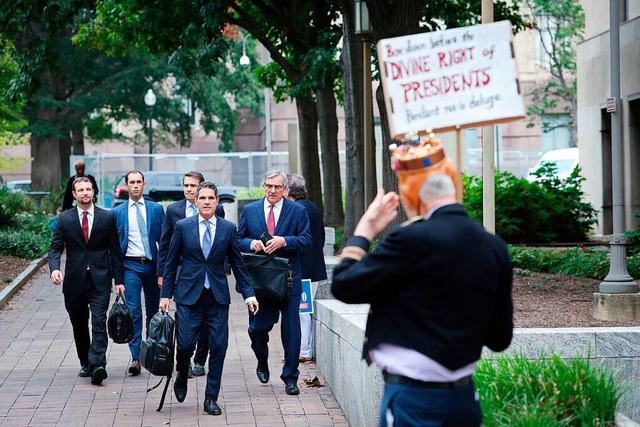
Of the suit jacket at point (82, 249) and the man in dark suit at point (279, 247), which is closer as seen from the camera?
the man in dark suit at point (279, 247)

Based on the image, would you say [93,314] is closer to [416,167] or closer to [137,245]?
[137,245]

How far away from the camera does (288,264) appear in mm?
10734

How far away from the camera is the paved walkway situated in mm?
9664

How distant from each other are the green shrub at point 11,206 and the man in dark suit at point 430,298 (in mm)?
26363

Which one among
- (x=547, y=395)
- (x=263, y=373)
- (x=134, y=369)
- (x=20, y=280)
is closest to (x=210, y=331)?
(x=263, y=373)

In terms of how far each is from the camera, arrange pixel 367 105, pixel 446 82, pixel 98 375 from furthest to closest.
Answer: pixel 367 105
pixel 98 375
pixel 446 82

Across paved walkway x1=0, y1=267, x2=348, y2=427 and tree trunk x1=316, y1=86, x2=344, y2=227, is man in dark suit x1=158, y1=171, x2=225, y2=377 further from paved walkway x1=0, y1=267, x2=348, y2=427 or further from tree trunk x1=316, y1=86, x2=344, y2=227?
tree trunk x1=316, y1=86, x2=344, y2=227

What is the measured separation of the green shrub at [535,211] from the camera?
77.4 ft

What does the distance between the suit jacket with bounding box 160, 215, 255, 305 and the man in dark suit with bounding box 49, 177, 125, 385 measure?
55.3 inches

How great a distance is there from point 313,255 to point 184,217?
1281mm

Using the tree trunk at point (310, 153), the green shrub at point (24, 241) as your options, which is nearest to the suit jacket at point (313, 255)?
the green shrub at point (24, 241)

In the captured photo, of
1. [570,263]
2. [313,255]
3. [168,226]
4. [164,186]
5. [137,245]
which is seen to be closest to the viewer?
[168,226]

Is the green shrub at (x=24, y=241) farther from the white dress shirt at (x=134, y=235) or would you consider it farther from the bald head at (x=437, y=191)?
the bald head at (x=437, y=191)

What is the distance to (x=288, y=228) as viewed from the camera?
35.8 feet
